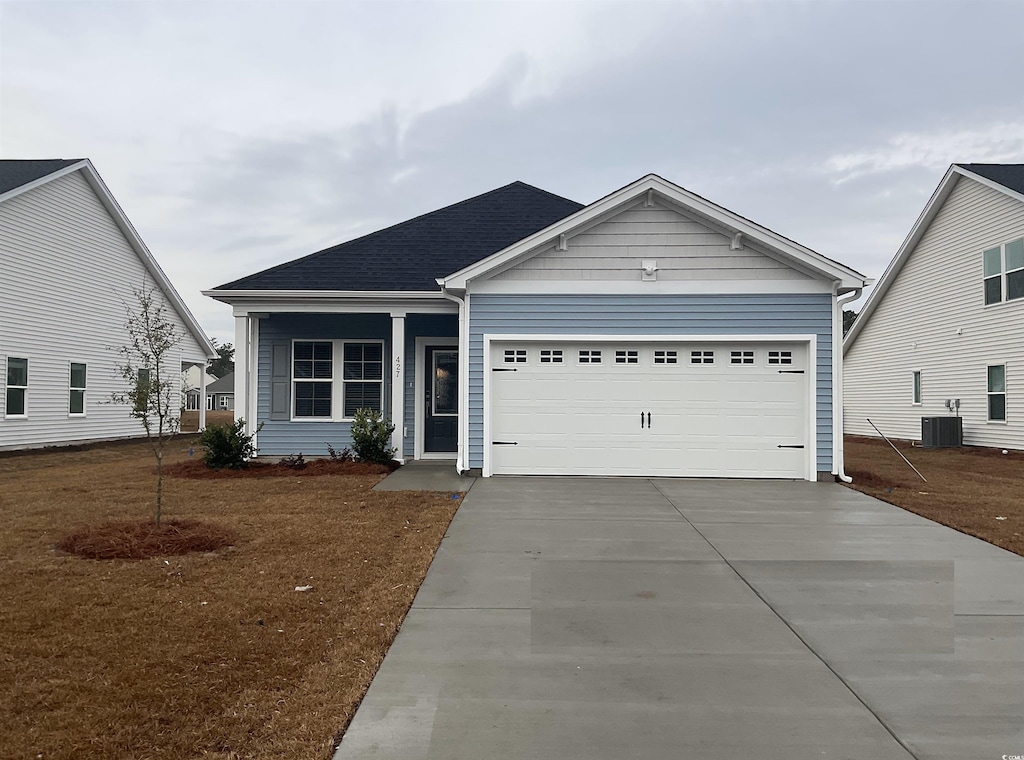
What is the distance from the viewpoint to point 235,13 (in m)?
11.4

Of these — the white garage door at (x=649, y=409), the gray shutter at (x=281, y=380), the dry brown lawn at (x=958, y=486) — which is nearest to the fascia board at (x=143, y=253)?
the gray shutter at (x=281, y=380)

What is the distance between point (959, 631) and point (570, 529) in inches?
143

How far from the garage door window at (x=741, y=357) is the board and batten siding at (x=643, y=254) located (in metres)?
1.21

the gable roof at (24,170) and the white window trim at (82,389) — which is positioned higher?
the gable roof at (24,170)

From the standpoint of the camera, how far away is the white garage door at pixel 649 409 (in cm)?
1070

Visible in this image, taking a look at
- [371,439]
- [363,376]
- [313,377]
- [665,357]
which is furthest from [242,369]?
[665,357]

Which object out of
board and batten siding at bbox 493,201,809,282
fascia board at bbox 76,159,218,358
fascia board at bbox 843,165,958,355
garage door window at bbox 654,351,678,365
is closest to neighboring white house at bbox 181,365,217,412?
fascia board at bbox 76,159,218,358

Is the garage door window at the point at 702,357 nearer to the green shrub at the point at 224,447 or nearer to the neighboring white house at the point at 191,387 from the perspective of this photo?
the neighboring white house at the point at 191,387

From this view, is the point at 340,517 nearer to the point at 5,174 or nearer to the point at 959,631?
the point at 959,631

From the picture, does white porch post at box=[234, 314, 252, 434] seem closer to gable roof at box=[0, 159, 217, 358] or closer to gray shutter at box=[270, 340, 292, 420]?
gray shutter at box=[270, 340, 292, 420]

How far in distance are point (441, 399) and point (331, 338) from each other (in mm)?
2505

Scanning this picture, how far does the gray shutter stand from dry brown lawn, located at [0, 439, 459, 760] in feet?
16.2

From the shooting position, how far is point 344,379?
43.1ft

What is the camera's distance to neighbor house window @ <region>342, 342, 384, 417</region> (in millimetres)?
13156
